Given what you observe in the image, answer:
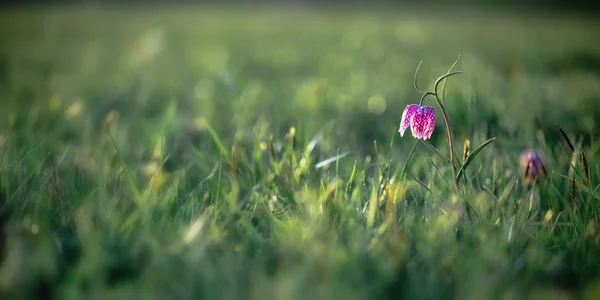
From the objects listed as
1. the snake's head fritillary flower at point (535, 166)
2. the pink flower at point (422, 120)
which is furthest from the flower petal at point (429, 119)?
the snake's head fritillary flower at point (535, 166)

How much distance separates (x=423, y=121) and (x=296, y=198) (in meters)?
0.31

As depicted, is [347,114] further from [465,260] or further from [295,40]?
[295,40]

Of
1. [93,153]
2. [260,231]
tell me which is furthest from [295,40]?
[260,231]

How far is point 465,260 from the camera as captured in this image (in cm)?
92

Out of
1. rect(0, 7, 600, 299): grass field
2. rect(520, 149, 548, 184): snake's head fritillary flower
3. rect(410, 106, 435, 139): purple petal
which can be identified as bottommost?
rect(0, 7, 600, 299): grass field

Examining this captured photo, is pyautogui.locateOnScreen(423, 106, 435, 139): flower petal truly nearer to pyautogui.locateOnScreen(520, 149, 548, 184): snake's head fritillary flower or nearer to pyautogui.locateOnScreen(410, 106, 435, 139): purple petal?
pyautogui.locateOnScreen(410, 106, 435, 139): purple petal

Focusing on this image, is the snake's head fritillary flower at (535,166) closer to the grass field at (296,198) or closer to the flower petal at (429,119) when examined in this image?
the grass field at (296,198)

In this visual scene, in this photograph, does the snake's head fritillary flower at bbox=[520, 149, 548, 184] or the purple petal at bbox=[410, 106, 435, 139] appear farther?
the snake's head fritillary flower at bbox=[520, 149, 548, 184]

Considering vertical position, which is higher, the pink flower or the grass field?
the pink flower

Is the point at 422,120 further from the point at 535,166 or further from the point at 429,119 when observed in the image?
the point at 535,166

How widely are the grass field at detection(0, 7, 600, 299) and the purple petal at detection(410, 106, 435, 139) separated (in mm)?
66

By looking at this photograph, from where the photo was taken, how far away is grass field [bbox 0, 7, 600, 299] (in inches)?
34.2

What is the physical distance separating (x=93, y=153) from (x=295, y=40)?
4099 millimetres

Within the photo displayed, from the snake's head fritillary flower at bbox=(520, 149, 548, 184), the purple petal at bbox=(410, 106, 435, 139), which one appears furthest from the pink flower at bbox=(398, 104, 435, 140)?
the snake's head fritillary flower at bbox=(520, 149, 548, 184)
